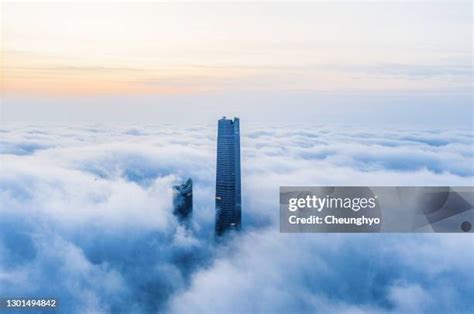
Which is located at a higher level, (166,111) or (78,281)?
(166,111)

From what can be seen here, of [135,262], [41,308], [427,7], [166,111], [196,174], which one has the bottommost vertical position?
[41,308]

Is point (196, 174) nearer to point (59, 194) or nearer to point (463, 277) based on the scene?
point (59, 194)

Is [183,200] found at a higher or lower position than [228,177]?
lower

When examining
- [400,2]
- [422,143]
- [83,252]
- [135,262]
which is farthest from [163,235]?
[400,2]
